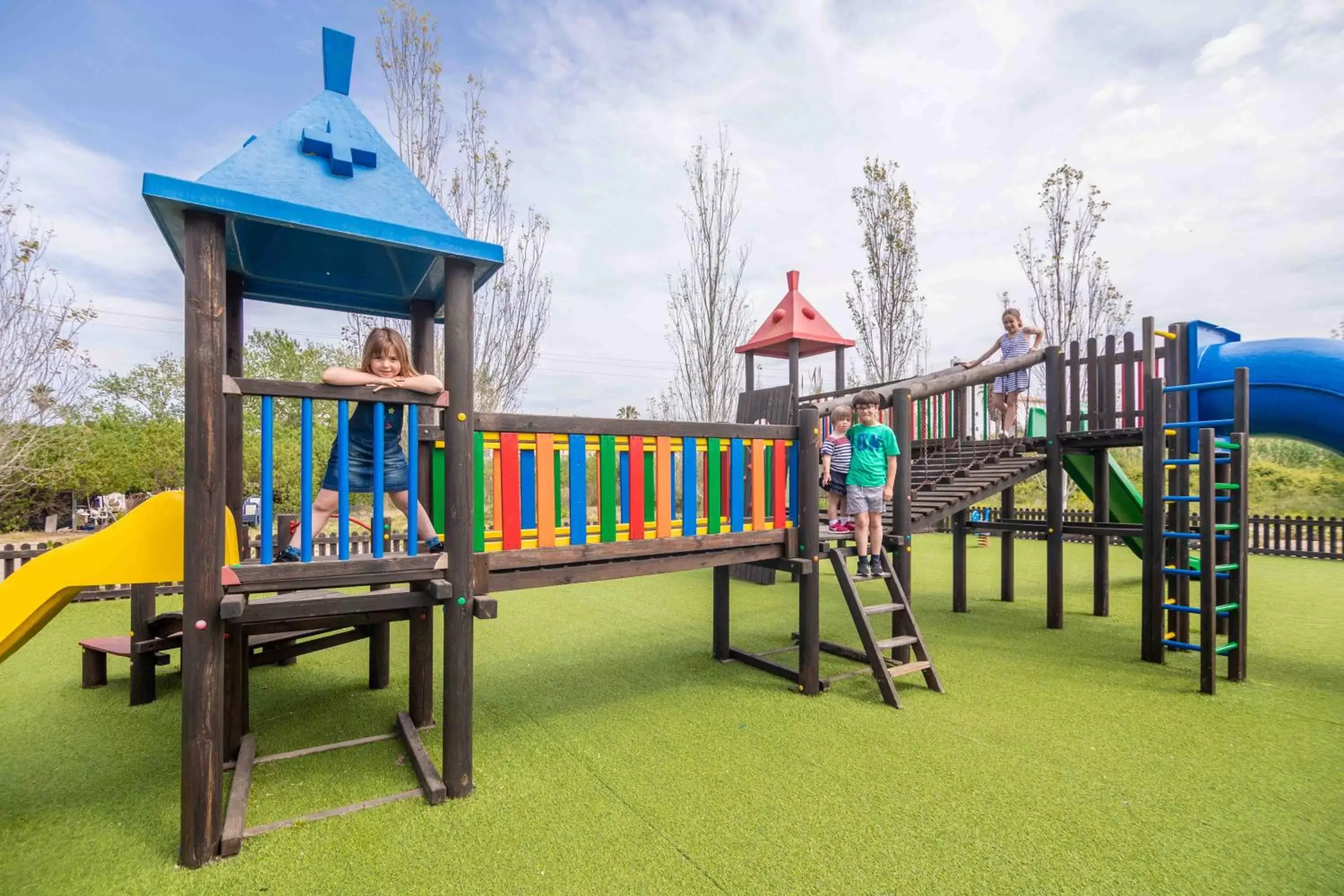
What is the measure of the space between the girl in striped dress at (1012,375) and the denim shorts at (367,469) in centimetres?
641

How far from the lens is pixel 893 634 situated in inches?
221

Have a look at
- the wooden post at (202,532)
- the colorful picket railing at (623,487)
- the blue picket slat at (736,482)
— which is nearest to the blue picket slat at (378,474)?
the colorful picket railing at (623,487)

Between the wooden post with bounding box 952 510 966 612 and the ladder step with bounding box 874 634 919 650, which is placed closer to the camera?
the ladder step with bounding box 874 634 919 650

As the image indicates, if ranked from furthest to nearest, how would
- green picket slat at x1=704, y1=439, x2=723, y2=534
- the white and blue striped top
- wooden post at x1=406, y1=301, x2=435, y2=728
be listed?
the white and blue striped top → green picket slat at x1=704, y1=439, x2=723, y2=534 → wooden post at x1=406, y1=301, x2=435, y2=728

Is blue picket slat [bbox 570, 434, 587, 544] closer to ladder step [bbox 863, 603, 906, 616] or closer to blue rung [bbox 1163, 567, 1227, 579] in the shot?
ladder step [bbox 863, 603, 906, 616]

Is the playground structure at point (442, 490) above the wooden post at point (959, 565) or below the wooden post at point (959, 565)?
above

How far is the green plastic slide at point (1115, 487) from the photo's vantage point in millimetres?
8508

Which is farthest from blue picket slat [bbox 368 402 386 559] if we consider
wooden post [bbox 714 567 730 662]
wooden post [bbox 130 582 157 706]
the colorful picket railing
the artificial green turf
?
wooden post [bbox 714 567 730 662]

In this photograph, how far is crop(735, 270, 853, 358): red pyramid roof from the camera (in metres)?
11.2

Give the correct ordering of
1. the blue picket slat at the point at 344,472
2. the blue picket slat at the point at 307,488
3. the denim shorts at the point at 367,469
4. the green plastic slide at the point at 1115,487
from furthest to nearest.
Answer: the green plastic slide at the point at 1115,487, the denim shorts at the point at 367,469, the blue picket slat at the point at 344,472, the blue picket slat at the point at 307,488

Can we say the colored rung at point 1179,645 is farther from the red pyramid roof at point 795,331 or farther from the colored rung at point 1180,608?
the red pyramid roof at point 795,331

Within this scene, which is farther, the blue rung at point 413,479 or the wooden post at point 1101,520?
the wooden post at point 1101,520

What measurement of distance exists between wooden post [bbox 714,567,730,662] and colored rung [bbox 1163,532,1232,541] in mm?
3897

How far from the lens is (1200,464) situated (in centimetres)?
532
